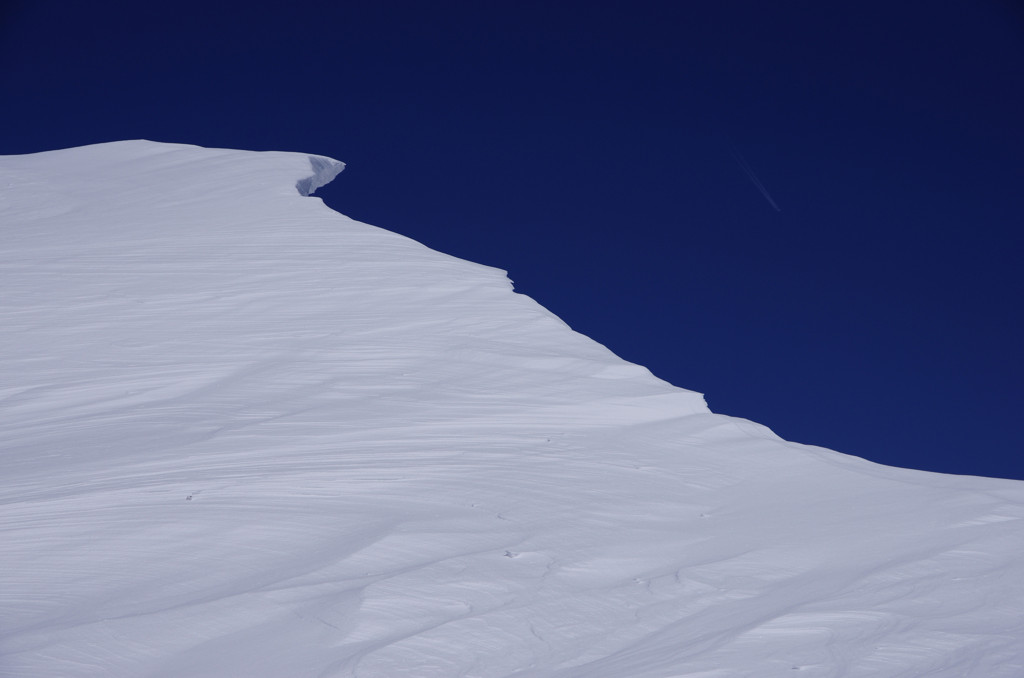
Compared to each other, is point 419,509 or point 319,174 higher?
point 319,174

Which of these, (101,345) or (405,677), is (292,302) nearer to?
(101,345)

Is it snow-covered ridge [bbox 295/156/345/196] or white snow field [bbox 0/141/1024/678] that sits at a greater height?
snow-covered ridge [bbox 295/156/345/196]

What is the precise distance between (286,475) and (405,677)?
46.7 inches

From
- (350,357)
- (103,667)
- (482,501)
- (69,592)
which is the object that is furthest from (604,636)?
(350,357)

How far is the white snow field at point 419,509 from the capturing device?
2.09 meters

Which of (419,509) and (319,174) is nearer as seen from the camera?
(419,509)

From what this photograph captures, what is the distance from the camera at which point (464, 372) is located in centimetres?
407

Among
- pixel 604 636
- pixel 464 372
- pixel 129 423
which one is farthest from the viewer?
pixel 464 372

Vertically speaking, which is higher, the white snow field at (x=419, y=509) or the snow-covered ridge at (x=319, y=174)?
the snow-covered ridge at (x=319, y=174)

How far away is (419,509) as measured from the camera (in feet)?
9.23

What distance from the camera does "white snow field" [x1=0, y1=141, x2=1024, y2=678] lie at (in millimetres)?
2092

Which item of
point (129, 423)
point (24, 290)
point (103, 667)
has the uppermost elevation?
point (24, 290)

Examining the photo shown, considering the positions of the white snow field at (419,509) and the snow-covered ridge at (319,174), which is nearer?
the white snow field at (419,509)

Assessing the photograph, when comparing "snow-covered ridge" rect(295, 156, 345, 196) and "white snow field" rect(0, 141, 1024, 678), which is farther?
"snow-covered ridge" rect(295, 156, 345, 196)
